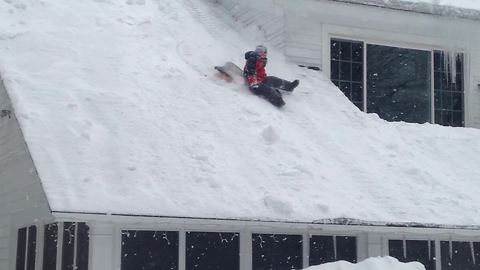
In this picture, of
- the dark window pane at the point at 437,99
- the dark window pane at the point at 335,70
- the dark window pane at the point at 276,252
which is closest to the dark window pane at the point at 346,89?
the dark window pane at the point at 335,70

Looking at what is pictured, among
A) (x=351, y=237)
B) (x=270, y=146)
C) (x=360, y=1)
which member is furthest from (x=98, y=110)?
(x=360, y=1)

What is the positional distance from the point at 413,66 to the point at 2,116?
611cm

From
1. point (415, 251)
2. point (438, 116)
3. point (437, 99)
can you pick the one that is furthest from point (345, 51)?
point (415, 251)

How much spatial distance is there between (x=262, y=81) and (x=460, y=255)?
3253 mm

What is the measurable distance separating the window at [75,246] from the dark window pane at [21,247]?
127cm

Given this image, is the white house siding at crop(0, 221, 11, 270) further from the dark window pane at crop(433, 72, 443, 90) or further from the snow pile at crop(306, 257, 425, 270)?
the dark window pane at crop(433, 72, 443, 90)

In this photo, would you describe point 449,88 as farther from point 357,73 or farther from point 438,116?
point 357,73

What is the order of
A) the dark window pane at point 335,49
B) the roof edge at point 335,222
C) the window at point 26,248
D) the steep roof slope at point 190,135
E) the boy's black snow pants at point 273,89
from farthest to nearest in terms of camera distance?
1. the dark window pane at point 335,49
2. the boy's black snow pants at point 273,89
3. the window at point 26,248
4. the steep roof slope at point 190,135
5. the roof edge at point 335,222

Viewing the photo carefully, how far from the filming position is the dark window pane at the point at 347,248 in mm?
8703

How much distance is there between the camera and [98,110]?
7.88 metres

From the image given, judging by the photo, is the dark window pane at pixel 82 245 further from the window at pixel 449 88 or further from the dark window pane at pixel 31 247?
the window at pixel 449 88

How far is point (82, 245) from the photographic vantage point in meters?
7.29

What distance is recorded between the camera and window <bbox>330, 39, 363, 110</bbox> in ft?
36.5

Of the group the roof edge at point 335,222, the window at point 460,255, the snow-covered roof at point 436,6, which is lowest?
the window at point 460,255
